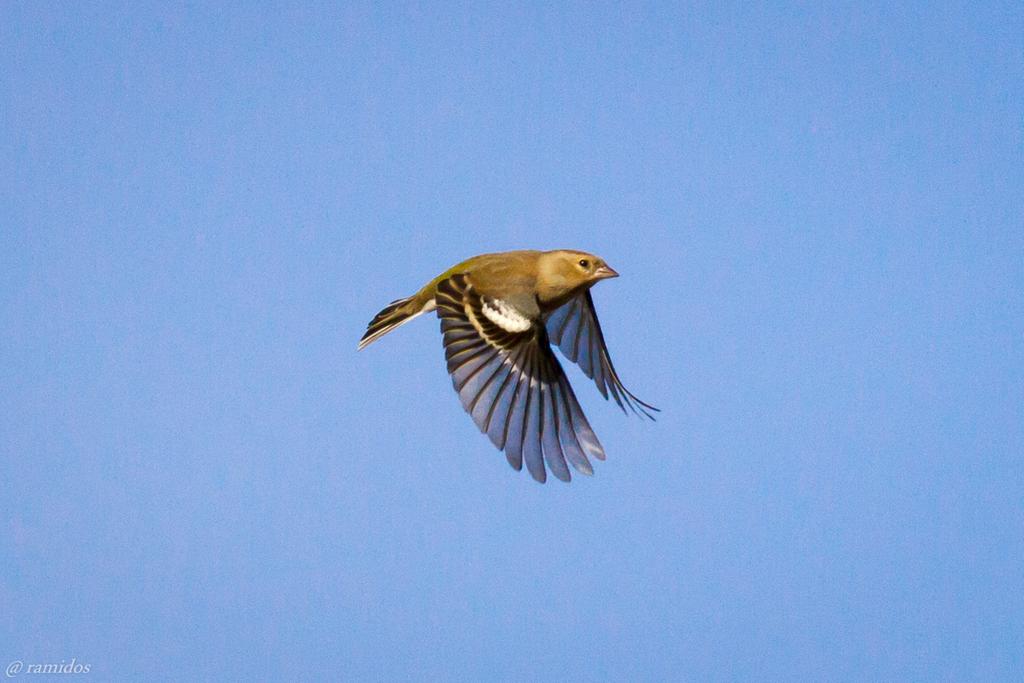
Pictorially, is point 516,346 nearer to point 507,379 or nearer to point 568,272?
point 507,379

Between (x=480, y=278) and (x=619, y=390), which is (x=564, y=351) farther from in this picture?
(x=480, y=278)

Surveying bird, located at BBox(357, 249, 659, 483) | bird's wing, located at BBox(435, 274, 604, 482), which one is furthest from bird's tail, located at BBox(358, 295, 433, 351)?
bird's wing, located at BBox(435, 274, 604, 482)

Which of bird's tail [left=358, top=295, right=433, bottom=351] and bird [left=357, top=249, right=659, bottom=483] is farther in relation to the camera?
bird's tail [left=358, top=295, right=433, bottom=351]

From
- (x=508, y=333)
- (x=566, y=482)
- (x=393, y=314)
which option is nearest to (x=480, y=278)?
(x=508, y=333)

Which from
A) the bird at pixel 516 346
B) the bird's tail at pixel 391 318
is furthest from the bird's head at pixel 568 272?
the bird's tail at pixel 391 318

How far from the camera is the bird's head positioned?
Result: 2.01m

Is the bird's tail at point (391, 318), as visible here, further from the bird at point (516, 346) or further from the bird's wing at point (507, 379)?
the bird's wing at point (507, 379)

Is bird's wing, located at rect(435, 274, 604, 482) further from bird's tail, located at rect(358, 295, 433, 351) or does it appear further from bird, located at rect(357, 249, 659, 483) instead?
bird's tail, located at rect(358, 295, 433, 351)

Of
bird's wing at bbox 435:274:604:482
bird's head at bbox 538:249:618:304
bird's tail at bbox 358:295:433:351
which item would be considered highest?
bird's tail at bbox 358:295:433:351

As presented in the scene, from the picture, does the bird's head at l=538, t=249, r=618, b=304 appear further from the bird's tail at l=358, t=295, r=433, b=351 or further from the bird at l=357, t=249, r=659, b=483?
the bird's tail at l=358, t=295, r=433, b=351

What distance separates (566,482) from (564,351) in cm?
49


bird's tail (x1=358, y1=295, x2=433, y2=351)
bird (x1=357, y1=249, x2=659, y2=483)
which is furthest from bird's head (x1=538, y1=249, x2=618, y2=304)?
bird's tail (x1=358, y1=295, x2=433, y2=351)

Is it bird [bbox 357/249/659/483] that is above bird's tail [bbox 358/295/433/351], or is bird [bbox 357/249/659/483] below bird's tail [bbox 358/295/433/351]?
below

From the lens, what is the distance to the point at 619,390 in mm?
2307
